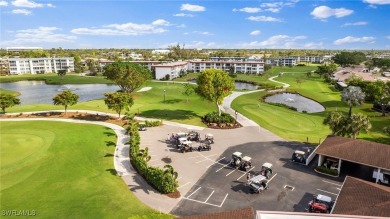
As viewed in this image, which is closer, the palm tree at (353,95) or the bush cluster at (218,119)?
the palm tree at (353,95)

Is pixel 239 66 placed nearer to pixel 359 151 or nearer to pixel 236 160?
pixel 236 160

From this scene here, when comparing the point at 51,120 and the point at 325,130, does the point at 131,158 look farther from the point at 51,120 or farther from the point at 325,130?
the point at 325,130

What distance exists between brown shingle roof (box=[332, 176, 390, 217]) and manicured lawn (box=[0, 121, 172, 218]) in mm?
15996

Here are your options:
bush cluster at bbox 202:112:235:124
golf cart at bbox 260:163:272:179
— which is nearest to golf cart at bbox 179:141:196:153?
golf cart at bbox 260:163:272:179

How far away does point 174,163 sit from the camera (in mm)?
38125

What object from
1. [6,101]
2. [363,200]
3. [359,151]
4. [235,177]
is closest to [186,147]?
[235,177]

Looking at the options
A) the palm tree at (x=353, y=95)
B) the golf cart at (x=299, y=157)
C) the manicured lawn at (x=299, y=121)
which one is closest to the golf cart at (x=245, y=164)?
the golf cart at (x=299, y=157)

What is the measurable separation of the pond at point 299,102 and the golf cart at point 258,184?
179 ft

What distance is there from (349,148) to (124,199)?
28.0 m

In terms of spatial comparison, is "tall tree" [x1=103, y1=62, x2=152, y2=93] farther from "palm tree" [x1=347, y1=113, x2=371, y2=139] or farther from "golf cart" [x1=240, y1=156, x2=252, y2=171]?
"palm tree" [x1=347, y1=113, x2=371, y2=139]

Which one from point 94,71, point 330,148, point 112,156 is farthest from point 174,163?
point 94,71

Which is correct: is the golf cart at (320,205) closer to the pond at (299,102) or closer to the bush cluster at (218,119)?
the bush cluster at (218,119)

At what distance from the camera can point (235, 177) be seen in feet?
112

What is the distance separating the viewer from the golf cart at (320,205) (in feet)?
86.4
